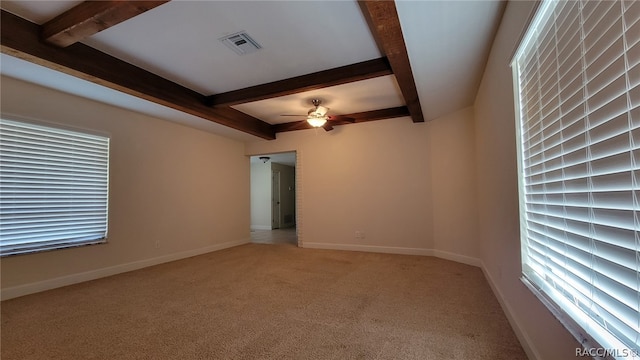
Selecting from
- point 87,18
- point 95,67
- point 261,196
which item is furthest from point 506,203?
point 261,196

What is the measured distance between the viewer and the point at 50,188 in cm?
321

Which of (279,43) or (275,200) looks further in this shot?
(275,200)

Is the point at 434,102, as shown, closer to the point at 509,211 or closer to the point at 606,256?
the point at 509,211

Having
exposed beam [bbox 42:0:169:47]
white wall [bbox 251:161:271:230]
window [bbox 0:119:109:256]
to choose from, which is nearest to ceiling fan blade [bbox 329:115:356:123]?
exposed beam [bbox 42:0:169:47]

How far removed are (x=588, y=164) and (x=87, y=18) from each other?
309 cm

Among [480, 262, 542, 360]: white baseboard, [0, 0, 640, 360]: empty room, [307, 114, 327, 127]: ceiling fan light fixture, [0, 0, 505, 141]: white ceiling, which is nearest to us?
[0, 0, 640, 360]: empty room

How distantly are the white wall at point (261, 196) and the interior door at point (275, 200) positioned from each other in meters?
0.10

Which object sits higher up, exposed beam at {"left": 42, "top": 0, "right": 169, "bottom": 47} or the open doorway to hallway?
exposed beam at {"left": 42, "top": 0, "right": 169, "bottom": 47}

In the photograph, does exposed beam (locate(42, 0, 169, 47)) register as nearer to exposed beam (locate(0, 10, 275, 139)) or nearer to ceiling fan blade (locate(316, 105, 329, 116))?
exposed beam (locate(0, 10, 275, 139))

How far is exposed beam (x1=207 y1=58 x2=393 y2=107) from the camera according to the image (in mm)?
2873

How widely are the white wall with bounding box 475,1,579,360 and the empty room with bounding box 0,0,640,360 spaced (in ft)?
0.09

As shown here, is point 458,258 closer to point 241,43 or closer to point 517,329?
point 517,329

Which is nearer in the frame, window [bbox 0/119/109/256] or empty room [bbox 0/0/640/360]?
empty room [bbox 0/0/640/360]

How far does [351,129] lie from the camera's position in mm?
5148
